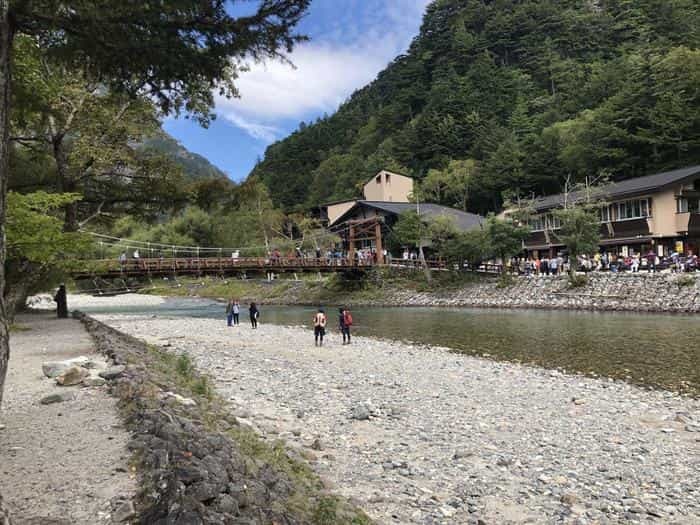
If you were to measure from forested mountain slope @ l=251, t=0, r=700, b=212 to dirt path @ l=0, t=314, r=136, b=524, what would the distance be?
47.1 metres

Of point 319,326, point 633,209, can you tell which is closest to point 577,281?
point 633,209

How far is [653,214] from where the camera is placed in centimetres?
3247

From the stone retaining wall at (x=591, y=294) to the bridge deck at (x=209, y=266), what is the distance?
6.32 meters

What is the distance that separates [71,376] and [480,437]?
6.08 meters

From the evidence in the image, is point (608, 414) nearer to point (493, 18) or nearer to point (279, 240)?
point (279, 240)

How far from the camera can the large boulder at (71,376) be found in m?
7.00

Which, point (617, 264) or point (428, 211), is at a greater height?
point (428, 211)

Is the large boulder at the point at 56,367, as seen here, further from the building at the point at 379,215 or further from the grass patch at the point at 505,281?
the building at the point at 379,215

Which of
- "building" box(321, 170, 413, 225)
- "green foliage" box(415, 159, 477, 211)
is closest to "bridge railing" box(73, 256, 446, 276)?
"building" box(321, 170, 413, 225)

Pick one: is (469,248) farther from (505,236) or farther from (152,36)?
(152,36)

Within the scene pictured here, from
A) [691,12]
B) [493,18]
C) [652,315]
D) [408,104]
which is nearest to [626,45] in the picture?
[691,12]

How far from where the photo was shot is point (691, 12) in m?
62.7

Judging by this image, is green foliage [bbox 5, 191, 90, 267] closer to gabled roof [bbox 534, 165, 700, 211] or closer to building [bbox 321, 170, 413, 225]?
gabled roof [bbox 534, 165, 700, 211]

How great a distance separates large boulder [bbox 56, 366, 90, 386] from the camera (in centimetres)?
700
